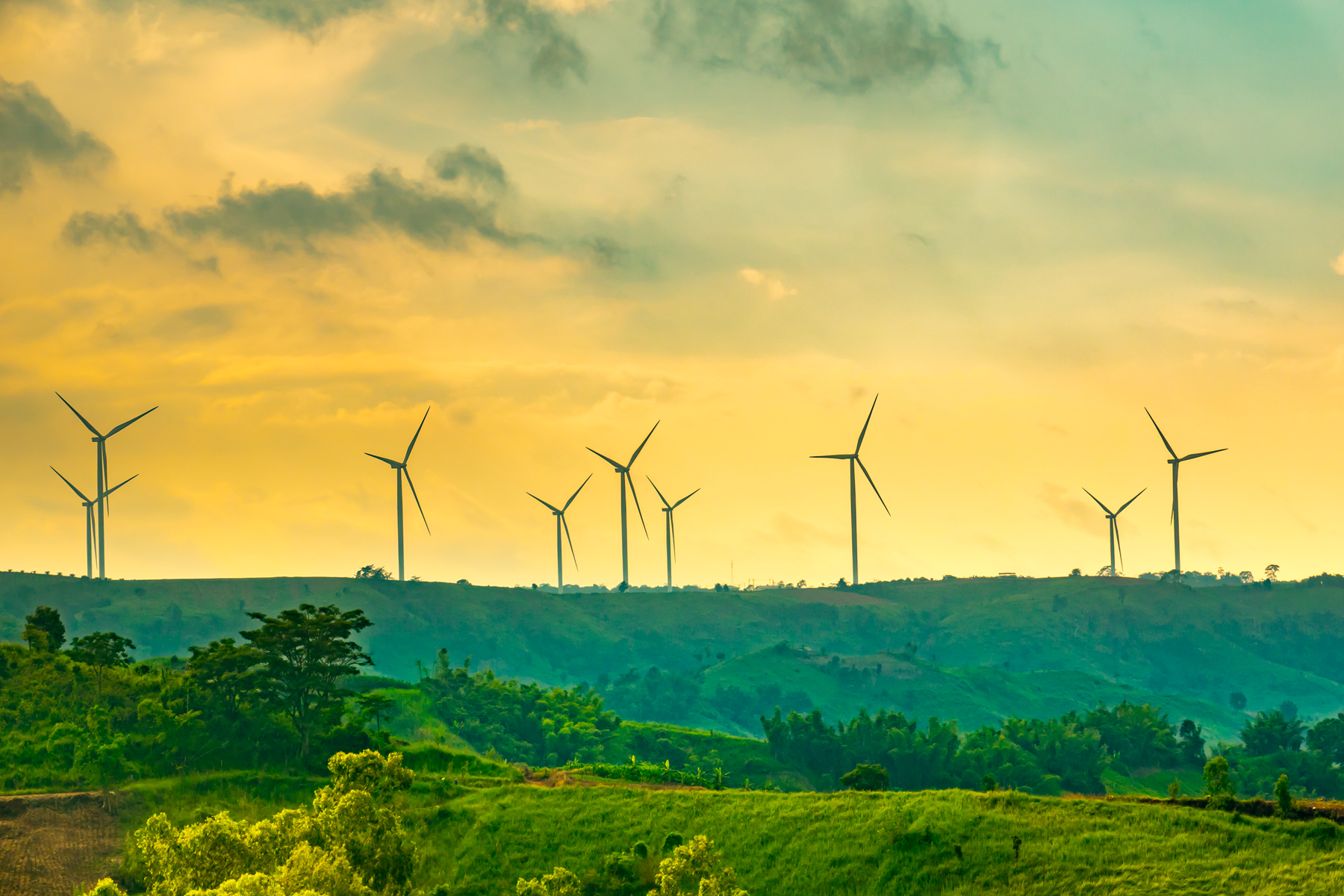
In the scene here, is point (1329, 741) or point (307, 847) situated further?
point (1329, 741)

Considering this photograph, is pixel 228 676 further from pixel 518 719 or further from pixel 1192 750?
pixel 1192 750

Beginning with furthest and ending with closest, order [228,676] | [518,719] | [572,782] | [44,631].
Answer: [518,719] < [44,631] < [228,676] < [572,782]

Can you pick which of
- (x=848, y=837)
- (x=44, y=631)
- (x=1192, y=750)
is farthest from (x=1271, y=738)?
(x=44, y=631)

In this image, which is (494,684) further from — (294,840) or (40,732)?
(294,840)

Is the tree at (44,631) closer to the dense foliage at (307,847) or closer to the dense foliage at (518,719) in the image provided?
the dense foliage at (518,719)

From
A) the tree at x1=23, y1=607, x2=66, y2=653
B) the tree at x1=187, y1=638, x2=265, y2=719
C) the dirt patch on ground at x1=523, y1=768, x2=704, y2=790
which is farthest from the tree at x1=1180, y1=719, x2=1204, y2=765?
the tree at x1=23, y1=607, x2=66, y2=653

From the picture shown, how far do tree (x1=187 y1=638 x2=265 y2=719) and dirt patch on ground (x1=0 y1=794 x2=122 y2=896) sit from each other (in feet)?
53.8

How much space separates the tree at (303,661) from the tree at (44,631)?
28.2m

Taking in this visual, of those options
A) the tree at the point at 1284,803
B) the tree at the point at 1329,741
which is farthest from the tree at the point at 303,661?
the tree at the point at 1329,741

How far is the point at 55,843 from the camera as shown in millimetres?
104500

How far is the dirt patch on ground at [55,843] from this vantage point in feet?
330

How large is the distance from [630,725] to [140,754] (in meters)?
67.4

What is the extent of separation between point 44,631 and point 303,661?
38.3m

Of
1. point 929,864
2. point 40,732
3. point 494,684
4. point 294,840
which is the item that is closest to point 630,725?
point 494,684
